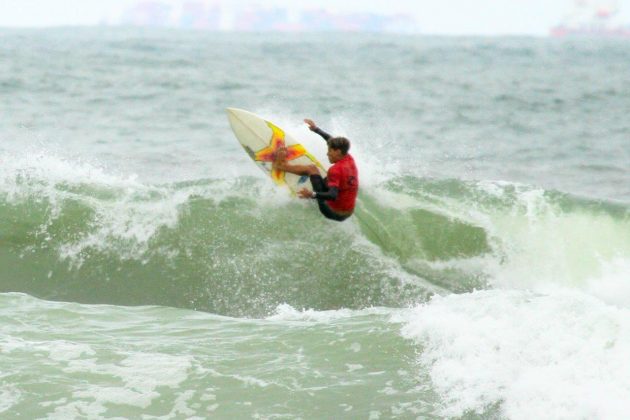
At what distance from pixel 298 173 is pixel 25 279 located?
321cm

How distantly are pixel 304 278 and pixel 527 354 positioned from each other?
4.32m

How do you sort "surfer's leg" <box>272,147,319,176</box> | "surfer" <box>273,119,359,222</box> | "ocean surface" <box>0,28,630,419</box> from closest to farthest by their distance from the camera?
1. "ocean surface" <box>0,28,630,419</box>
2. "surfer" <box>273,119,359,222</box>
3. "surfer's leg" <box>272,147,319,176</box>

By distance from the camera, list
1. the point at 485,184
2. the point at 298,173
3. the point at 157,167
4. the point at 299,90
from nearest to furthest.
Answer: the point at 298,173 → the point at 485,184 → the point at 157,167 → the point at 299,90

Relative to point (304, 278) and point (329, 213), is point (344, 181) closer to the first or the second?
point (329, 213)

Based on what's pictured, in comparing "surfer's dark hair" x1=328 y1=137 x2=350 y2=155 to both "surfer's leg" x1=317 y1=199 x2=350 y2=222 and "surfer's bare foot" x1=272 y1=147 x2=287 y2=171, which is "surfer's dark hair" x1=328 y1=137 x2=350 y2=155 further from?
"surfer's bare foot" x1=272 y1=147 x2=287 y2=171

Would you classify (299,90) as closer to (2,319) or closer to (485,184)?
(485,184)

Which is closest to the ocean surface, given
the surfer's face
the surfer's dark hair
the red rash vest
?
the red rash vest

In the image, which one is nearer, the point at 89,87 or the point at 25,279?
the point at 25,279

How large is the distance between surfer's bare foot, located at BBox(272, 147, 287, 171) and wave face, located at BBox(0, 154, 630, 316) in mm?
364

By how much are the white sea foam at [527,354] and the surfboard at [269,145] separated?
13.6ft

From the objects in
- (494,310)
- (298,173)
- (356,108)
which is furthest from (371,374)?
(356,108)

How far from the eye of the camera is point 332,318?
850 centimetres

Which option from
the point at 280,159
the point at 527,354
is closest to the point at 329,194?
the point at 280,159

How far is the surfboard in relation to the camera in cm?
1187
